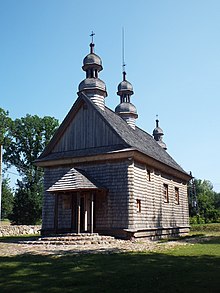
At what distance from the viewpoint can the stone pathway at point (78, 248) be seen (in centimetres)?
1242

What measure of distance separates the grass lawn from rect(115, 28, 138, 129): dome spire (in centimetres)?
1810

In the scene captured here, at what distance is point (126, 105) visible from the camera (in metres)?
27.9

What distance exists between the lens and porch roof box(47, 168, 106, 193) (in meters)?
17.8

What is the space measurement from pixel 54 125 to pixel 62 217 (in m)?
29.6

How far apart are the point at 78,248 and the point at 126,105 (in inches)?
646

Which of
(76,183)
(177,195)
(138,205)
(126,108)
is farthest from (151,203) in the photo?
(126,108)

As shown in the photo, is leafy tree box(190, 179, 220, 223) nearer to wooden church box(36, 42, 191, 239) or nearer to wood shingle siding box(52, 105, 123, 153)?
wooden church box(36, 42, 191, 239)

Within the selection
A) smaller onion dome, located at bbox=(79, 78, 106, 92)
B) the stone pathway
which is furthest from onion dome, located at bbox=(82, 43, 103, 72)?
the stone pathway

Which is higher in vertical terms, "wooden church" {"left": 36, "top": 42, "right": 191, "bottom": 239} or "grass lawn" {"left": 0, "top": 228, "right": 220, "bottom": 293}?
"wooden church" {"left": 36, "top": 42, "right": 191, "bottom": 239}

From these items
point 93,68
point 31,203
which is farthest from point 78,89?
point 31,203

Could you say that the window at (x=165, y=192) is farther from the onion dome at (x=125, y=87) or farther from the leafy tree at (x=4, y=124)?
the leafy tree at (x=4, y=124)

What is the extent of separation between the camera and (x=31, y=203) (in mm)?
40250

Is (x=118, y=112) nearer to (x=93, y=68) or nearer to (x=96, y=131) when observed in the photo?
(x=93, y=68)

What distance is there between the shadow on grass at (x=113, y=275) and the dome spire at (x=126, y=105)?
18125mm
